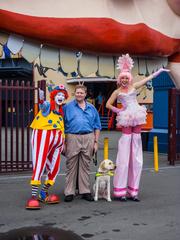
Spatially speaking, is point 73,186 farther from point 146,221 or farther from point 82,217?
point 146,221

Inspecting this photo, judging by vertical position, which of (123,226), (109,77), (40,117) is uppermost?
(109,77)

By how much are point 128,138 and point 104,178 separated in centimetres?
57

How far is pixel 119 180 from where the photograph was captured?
216 inches

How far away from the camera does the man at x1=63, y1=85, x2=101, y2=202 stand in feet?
17.4

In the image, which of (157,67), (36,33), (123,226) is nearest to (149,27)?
(157,67)

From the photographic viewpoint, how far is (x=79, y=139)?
17.4ft

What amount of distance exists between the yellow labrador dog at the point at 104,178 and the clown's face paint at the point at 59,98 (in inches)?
37.0

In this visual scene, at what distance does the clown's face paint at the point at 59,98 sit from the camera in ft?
16.4

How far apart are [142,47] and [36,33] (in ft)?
2.81

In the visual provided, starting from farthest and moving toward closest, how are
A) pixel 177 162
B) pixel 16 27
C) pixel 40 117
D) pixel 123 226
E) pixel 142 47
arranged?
pixel 177 162, pixel 40 117, pixel 123 226, pixel 142 47, pixel 16 27

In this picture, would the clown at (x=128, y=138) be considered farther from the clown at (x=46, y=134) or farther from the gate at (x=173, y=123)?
the gate at (x=173, y=123)

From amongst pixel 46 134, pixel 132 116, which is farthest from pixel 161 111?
pixel 46 134

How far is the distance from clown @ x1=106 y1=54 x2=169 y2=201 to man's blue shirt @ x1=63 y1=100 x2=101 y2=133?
0.28 m

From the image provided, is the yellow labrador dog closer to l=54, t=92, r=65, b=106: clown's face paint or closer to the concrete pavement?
the concrete pavement
